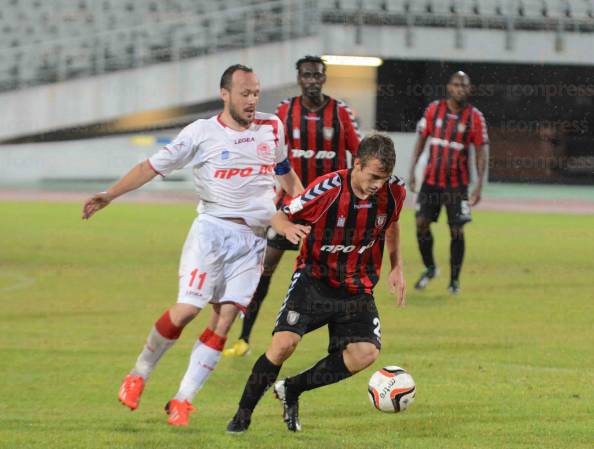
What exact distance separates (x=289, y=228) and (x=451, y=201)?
262 inches

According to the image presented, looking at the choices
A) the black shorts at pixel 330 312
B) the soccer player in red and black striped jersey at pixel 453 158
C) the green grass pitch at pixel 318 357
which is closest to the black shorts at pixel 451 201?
the soccer player in red and black striped jersey at pixel 453 158

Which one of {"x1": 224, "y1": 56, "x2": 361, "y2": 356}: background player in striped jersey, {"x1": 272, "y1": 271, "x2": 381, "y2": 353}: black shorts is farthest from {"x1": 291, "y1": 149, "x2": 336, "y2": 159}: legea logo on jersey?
{"x1": 272, "y1": 271, "x2": 381, "y2": 353}: black shorts

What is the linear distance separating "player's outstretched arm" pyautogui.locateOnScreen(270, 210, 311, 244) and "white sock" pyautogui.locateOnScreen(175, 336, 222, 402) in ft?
3.57

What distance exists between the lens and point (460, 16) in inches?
1214

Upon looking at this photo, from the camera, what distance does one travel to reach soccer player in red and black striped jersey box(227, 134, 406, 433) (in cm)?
590

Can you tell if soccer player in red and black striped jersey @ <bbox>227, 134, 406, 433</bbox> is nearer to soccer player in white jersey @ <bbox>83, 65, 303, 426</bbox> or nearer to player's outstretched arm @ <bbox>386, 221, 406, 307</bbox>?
player's outstretched arm @ <bbox>386, 221, 406, 307</bbox>

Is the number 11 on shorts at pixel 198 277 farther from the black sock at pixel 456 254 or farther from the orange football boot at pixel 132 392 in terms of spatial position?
the black sock at pixel 456 254

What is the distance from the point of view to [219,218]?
22.4ft

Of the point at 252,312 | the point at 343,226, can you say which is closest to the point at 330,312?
the point at 343,226

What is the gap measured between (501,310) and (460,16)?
2099 cm

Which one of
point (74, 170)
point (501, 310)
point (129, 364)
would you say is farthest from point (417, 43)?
point (129, 364)

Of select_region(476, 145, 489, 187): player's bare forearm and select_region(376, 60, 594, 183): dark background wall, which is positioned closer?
select_region(476, 145, 489, 187): player's bare forearm

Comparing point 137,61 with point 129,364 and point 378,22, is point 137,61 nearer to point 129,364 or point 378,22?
point 378,22

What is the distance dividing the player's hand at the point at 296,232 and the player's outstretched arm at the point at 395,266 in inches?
26.6
